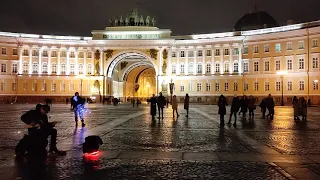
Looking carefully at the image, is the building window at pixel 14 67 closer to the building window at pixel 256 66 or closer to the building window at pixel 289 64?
the building window at pixel 256 66

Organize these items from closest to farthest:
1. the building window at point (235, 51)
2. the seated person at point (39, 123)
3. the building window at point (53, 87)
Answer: the seated person at point (39, 123)
the building window at point (235, 51)
the building window at point (53, 87)

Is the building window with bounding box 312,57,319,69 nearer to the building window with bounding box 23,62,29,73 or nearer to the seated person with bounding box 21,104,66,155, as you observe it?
the building window with bounding box 23,62,29,73

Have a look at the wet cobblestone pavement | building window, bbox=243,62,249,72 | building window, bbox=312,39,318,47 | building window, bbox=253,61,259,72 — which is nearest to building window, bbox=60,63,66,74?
building window, bbox=243,62,249,72

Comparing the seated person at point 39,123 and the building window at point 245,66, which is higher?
the building window at point 245,66

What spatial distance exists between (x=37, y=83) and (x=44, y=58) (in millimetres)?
5374

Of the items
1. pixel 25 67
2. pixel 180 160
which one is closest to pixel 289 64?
pixel 25 67

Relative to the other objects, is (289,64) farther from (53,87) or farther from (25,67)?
(25,67)

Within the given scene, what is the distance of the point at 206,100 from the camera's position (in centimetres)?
7825

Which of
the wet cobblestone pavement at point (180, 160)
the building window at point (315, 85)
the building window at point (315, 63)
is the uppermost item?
the building window at point (315, 63)

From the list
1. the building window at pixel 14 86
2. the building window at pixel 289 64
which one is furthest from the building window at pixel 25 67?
the building window at pixel 289 64

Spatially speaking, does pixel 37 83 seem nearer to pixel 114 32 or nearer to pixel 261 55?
pixel 114 32

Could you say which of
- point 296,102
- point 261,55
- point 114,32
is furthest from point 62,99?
point 296,102

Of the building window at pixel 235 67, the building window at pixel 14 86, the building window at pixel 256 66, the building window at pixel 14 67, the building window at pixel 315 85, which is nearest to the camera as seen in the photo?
the building window at pixel 315 85

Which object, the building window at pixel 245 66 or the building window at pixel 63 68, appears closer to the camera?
the building window at pixel 245 66
